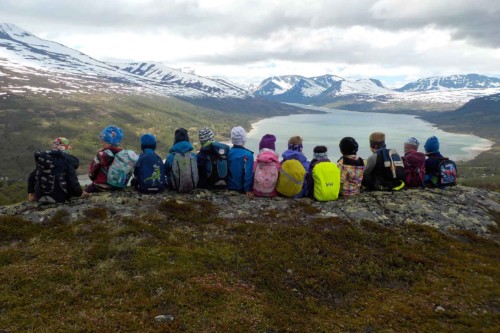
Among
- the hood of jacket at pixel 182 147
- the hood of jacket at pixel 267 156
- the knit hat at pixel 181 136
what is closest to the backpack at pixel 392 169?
the hood of jacket at pixel 267 156

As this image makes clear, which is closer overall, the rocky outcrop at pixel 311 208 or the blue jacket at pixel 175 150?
the rocky outcrop at pixel 311 208

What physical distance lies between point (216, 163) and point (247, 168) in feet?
5.34

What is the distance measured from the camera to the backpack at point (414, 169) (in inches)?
646

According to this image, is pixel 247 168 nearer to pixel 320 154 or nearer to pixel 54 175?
pixel 320 154

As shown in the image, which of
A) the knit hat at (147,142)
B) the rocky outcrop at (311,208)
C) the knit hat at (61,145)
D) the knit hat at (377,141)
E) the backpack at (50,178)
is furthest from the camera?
the knit hat at (377,141)

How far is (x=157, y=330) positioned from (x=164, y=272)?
231 cm

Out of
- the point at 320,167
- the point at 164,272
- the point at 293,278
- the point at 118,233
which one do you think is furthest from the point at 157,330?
the point at 320,167

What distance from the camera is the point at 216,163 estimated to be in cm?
1594

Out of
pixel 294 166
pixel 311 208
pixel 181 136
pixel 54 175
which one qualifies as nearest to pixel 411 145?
pixel 294 166

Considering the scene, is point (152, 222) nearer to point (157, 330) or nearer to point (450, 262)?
point (157, 330)

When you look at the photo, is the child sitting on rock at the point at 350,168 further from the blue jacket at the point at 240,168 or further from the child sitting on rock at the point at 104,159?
the child sitting on rock at the point at 104,159

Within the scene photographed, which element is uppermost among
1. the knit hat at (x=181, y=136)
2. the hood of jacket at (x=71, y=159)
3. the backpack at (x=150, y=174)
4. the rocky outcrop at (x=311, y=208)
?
the knit hat at (x=181, y=136)

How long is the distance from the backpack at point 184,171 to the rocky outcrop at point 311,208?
0.51m

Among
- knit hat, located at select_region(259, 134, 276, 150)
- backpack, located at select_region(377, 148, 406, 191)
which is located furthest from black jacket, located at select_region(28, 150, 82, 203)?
backpack, located at select_region(377, 148, 406, 191)
